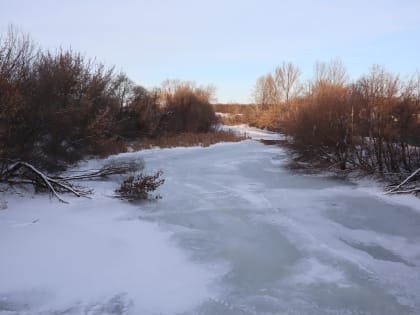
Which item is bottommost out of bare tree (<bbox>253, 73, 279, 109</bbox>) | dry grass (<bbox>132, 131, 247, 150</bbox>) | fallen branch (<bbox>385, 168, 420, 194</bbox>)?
fallen branch (<bbox>385, 168, 420, 194</bbox>)

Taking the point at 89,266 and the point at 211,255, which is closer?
the point at 89,266

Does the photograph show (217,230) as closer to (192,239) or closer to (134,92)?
(192,239)

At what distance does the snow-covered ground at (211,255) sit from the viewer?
11.9 ft

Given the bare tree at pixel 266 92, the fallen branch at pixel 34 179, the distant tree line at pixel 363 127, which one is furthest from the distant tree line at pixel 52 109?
the bare tree at pixel 266 92

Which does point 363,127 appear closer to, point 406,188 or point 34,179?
point 406,188

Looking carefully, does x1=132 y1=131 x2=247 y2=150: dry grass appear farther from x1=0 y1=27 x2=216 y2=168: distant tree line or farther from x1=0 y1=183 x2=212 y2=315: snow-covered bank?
x1=0 y1=183 x2=212 y2=315: snow-covered bank

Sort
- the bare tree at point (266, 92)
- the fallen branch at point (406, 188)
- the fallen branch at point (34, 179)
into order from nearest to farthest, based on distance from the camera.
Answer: the fallen branch at point (34, 179)
the fallen branch at point (406, 188)
the bare tree at point (266, 92)

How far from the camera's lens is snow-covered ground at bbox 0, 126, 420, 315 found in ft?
11.9

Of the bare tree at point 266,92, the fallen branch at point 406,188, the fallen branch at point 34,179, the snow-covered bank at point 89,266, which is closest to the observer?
the snow-covered bank at point 89,266

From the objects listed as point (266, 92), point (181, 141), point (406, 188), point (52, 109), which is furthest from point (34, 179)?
point (266, 92)

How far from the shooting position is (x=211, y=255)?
4.95 m

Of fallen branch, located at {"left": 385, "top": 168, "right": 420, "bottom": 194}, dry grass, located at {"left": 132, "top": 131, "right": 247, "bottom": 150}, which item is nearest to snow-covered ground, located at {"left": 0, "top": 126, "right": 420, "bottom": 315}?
fallen branch, located at {"left": 385, "top": 168, "right": 420, "bottom": 194}

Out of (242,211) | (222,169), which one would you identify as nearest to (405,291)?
(242,211)

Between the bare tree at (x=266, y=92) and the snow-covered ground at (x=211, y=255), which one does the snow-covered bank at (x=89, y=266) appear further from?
the bare tree at (x=266, y=92)
